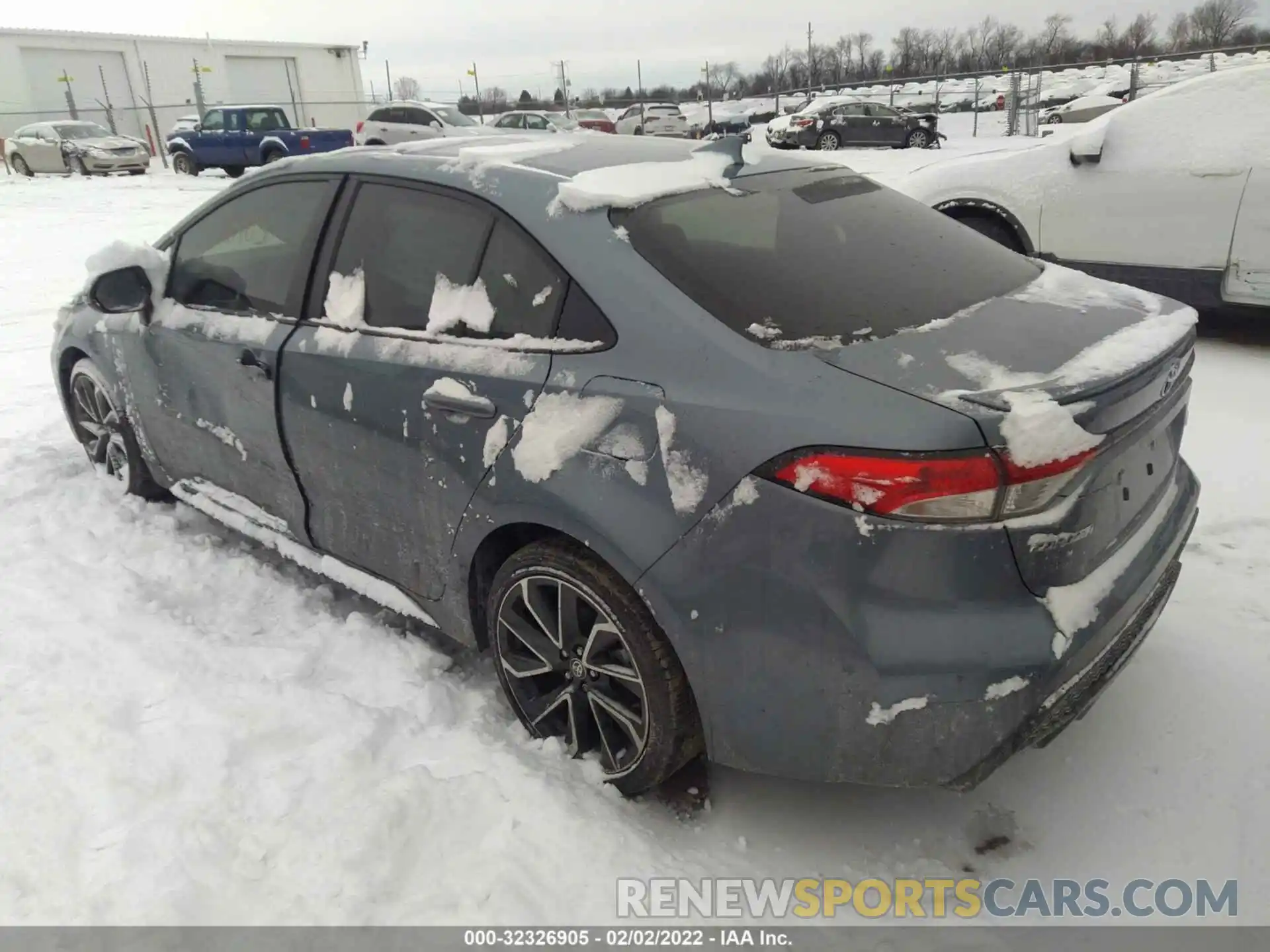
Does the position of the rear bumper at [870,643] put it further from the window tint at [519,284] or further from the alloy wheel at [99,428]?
the alloy wheel at [99,428]

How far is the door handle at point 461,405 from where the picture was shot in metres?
2.40

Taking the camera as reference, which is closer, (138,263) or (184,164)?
(138,263)

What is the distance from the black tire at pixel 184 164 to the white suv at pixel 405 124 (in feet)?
14.2

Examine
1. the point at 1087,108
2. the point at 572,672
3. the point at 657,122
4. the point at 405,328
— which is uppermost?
the point at 657,122

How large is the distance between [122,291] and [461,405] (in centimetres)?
203

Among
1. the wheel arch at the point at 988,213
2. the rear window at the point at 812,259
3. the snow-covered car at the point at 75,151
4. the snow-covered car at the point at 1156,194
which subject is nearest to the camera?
the rear window at the point at 812,259

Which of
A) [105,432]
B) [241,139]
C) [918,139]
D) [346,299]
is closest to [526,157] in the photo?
[346,299]

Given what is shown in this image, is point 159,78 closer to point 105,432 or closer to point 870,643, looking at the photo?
point 105,432

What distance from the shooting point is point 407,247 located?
275 centimetres

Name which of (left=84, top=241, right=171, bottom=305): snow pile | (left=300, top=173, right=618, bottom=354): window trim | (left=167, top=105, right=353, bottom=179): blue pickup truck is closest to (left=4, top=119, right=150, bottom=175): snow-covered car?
(left=167, top=105, right=353, bottom=179): blue pickup truck

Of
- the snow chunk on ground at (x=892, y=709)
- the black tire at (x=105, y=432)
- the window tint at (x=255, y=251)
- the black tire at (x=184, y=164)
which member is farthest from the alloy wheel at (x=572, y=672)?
the black tire at (x=184, y=164)

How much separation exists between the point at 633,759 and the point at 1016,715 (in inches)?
39.7

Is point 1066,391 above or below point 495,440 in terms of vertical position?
above

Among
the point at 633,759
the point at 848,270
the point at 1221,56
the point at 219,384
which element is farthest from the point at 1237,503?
the point at 1221,56
